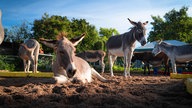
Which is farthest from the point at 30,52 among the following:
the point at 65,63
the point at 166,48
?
the point at 65,63

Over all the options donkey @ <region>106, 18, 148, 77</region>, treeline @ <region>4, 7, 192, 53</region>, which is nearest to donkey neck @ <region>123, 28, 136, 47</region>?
donkey @ <region>106, 18, 148, 77</region>

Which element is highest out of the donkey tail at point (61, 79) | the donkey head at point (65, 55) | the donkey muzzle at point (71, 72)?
the donkey head at point (65, 55)

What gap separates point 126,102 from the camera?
3242 millimetres

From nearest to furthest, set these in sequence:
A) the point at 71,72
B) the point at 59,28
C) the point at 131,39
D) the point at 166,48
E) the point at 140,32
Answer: the point at 71,72
the point at 140,32
the point at 131,39
the point at 166,48
the point at 59,28

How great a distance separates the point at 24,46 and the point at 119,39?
5619 mm

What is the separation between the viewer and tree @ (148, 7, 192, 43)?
145 feet

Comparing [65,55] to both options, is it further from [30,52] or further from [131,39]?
[30,52]

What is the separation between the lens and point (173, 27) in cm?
4659

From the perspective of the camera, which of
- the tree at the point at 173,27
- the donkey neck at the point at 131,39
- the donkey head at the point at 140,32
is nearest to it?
the donkey head at the point at 140,32

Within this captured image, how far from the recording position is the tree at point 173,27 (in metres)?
44.2

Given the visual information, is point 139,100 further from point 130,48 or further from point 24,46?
point 24,46

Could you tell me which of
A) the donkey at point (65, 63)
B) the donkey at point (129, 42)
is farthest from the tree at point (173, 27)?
the donkey at point (65, 63)

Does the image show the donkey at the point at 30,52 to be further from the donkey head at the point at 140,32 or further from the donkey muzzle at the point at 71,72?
the donkey muzzle at the point at 71,72

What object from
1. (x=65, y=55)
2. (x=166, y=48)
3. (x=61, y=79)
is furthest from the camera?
(x=166, y=48)
